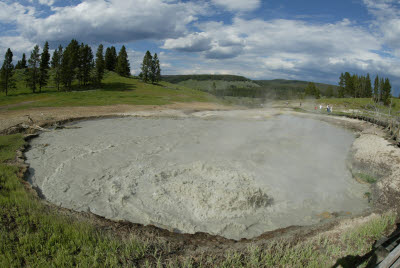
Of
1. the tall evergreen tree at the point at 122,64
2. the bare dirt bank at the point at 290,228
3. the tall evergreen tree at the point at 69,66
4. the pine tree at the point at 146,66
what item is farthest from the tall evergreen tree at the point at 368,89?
the tall evergreen tree at the point at 69,66

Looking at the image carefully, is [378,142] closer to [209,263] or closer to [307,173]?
[307,173]

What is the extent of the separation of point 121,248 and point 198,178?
5572 mm

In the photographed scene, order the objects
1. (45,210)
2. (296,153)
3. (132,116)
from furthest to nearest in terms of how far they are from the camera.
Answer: (132,116) → (296,153) → (45,210)

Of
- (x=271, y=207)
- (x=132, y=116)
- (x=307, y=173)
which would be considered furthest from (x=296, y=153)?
(x=132, y=116)

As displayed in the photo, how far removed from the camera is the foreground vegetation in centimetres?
530

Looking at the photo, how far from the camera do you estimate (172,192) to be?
33.1 feet

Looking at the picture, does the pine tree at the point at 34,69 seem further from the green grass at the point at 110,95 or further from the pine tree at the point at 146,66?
the pine tree at the point at 146,66

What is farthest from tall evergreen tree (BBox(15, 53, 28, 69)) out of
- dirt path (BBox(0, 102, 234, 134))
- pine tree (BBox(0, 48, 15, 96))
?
dirt path (BBox(0, 102, 234, 134))

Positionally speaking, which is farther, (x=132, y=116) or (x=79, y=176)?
(x=132, y=116)

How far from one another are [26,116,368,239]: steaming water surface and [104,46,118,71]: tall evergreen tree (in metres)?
68.9

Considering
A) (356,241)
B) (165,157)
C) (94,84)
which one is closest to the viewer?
(356,241)

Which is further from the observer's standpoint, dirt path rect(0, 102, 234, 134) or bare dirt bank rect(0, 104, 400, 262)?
dirt path rect(0, 102, 234, 134)

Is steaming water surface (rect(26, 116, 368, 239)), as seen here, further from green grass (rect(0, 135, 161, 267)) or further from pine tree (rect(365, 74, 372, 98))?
pine tree (rect(365, 74, 372, 98))

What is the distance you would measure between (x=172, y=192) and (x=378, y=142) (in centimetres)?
1494
